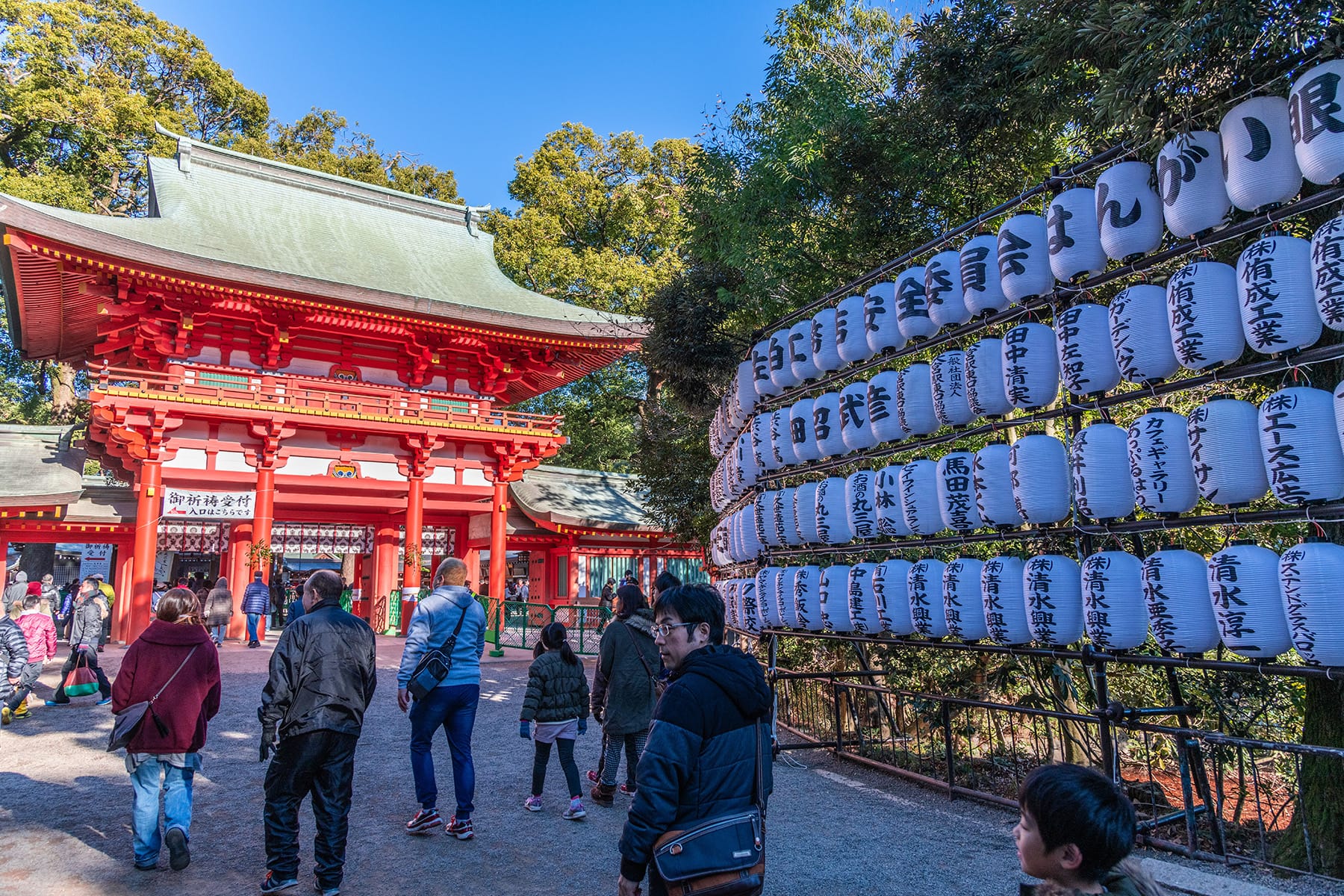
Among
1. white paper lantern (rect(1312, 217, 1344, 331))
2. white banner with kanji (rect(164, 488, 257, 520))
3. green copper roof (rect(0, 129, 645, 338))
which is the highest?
green copper roof (rect(0, 129, 645, 338))

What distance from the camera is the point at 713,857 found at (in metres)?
2.30

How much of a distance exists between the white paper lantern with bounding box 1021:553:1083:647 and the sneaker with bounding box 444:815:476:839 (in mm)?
3606

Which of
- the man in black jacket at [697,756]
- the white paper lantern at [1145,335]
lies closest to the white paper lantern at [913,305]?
the white paper lantern at [1145,335]

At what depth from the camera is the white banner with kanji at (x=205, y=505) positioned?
13969mm

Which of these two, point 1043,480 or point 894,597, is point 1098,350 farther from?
point 894,597

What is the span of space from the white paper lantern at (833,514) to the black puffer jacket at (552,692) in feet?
8.97

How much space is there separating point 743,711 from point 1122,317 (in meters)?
3.58

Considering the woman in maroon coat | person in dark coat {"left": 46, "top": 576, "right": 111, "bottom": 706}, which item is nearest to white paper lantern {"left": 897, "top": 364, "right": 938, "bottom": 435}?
the woman in maroon coat

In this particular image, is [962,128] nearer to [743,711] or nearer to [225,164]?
[743,711]

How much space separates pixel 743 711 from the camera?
7.77 feet

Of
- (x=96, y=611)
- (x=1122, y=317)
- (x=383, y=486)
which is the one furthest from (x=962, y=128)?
(x=383, y=486)

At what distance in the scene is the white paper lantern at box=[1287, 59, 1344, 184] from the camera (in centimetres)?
357

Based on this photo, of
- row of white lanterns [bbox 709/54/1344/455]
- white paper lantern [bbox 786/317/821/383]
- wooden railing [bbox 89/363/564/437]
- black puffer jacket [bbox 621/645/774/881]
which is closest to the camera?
black puffer jacket [bbox 621/645/774/881]

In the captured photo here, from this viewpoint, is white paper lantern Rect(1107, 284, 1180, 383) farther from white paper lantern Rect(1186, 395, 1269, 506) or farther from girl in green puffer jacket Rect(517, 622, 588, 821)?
girl in green puffer jacket Rect(517, 622, 588, 821)
